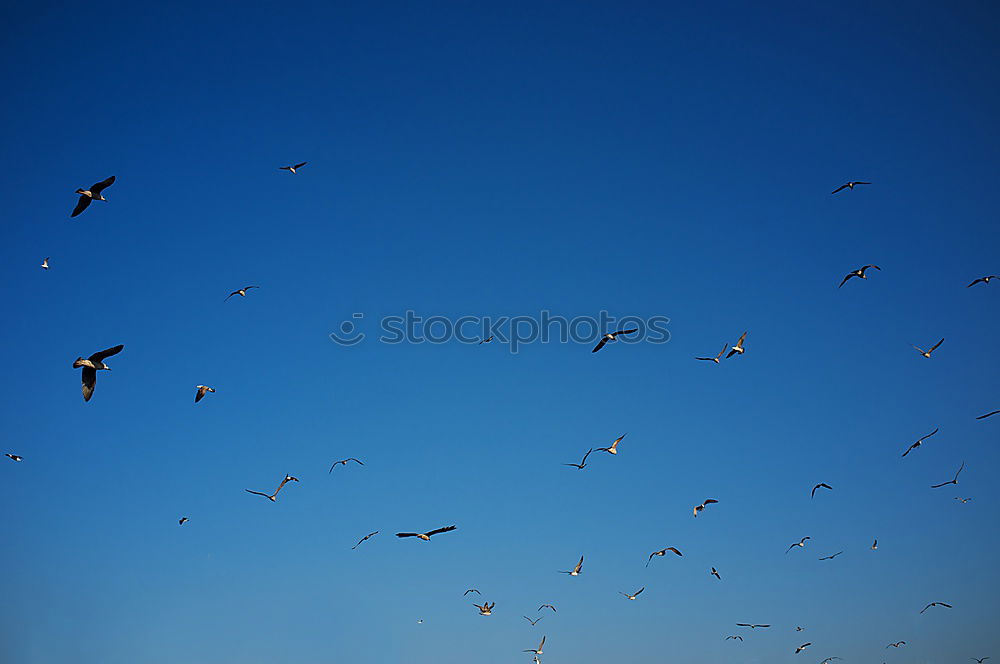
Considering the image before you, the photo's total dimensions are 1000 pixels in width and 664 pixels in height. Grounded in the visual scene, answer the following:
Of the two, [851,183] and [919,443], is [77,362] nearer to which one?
[851,183]

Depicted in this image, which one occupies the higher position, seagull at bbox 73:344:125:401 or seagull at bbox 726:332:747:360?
seagull at bbox 73:344:125:401

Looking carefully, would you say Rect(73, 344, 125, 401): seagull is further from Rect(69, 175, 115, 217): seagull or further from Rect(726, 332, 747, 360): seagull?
Rect(726, 332, 747, 360): seagull

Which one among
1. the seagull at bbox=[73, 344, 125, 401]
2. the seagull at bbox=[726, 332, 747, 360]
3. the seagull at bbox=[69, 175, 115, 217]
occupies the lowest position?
the seagull at bbox=[726, 332, 747, 360]

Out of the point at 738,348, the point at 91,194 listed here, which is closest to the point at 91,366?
the point at 91,194

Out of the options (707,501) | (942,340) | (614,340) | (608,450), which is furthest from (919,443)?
(614,340)

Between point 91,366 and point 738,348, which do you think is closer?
point 91,366

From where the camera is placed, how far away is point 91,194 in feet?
98.8

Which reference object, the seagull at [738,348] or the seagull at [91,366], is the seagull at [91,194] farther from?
the seagull at [738,348]

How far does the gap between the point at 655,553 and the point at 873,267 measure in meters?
24.6

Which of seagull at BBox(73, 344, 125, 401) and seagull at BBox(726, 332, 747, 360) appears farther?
seagull at BBox(726, 332, 747, 360)

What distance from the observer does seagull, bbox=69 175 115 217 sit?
28977 mm

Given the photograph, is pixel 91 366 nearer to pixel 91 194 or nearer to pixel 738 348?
pixel 91 194

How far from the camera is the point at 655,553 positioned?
49.4 meters

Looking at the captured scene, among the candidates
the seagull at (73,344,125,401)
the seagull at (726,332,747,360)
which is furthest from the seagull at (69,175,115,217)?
the seagull at (726,332,747,360)
